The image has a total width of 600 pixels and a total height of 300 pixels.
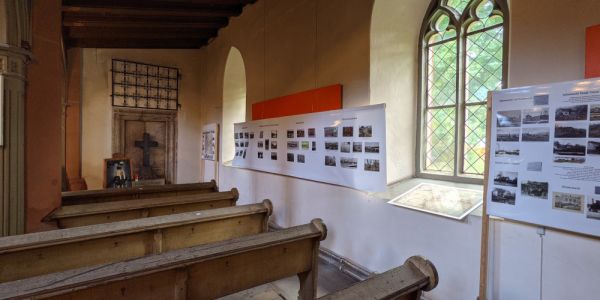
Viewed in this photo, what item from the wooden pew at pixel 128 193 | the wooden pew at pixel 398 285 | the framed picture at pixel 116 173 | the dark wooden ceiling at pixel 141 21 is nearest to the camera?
the wooden pew at pixel 398 285

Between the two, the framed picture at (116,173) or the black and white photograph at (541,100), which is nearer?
the black and white photograph at (541,100)

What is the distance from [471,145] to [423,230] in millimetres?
819

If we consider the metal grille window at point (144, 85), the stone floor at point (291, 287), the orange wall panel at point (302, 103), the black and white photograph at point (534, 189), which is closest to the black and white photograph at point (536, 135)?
the black and white photograph at point (534, 189)

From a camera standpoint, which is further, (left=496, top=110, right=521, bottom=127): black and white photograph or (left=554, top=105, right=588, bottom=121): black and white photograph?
(left=496, top=110, right=521, bottom=127): black and white photograph

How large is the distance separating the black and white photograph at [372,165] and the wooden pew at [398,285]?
4.02 feet

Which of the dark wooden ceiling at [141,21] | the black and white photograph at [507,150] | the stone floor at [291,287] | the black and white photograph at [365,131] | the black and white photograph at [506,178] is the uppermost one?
the dark wooden ceiling at [141,21]

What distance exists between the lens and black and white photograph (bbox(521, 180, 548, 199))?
1709 millimetres

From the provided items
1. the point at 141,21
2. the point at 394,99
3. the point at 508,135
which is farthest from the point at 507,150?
the point at 141,21

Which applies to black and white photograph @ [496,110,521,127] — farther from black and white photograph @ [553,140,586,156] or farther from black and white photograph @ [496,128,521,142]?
black and white photograph @ [553,140,586,156]

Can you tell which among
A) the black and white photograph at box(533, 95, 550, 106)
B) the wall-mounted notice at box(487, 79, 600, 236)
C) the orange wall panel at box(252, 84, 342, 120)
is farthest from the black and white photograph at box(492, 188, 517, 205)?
the orange wall panel at box(252, 84, 342, 120)

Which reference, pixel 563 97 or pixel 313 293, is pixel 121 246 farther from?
pixel 563 97

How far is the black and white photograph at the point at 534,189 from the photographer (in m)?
1.71

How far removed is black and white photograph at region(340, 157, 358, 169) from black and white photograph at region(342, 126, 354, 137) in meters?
0.23

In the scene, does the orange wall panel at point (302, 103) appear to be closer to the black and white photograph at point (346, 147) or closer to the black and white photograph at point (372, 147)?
the black and white photograph at point (346, 147)
